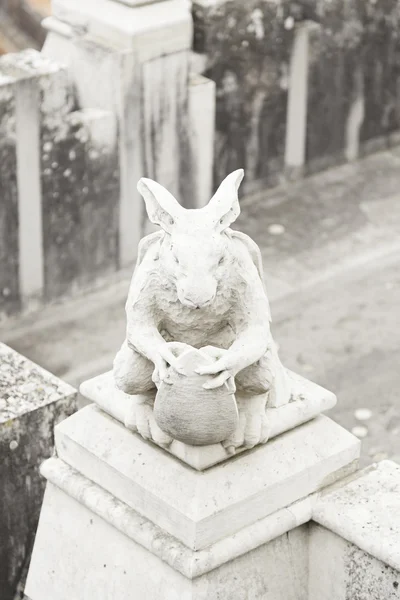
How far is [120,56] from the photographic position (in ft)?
32.6

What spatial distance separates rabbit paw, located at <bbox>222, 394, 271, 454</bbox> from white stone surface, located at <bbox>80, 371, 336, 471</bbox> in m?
0.04

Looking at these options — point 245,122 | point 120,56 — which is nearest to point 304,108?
point 245,122

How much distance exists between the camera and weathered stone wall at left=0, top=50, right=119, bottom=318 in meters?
9.70

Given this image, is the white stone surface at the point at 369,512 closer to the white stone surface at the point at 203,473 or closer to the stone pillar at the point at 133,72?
the white stone surface at the point at 203,473

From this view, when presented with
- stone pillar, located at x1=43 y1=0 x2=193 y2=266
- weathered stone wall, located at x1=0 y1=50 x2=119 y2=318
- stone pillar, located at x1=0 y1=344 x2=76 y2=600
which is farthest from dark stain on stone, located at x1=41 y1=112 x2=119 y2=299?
stone pillar, located at x1=0 y1=344 x2=76 y2=600

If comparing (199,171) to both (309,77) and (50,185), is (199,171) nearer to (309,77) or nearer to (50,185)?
(50,185)

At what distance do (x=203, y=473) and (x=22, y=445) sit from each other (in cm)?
150

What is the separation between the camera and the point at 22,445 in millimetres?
6570

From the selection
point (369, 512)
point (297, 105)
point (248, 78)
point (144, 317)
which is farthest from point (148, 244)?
point (297, 105)

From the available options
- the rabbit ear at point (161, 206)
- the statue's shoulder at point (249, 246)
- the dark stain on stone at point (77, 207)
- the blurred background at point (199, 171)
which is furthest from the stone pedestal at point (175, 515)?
the dark stain on stone at point (77, 207)

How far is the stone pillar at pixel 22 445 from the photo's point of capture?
6517 mm

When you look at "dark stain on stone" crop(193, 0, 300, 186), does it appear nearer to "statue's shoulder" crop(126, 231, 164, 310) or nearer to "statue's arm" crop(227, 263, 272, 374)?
"statue's shoulder" crop(126, 231, 164, 310)

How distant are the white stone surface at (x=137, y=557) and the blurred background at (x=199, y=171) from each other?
307 cm

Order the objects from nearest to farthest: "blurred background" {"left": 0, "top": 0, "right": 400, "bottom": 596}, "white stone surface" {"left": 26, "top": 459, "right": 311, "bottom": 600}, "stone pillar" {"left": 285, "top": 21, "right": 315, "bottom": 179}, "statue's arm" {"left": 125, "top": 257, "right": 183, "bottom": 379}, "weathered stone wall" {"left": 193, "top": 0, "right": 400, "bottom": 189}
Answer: "statue's arm" {"left": 125, "top": 257, "right": 183, "bottom": 379}
"white stone surface" {"left": 26, "top": 459, "right": 311, "bottom": 600}
"blurred background" {"left": 0, "top": 0, "right": 400, "bottom": 596}
"weathered stone wall" {"left": 193, "top": 0, "right": 400, "bottom": 189}
"stone pillar" {"left": 285, "top": 21, "right": 315, "bottom": 179}
